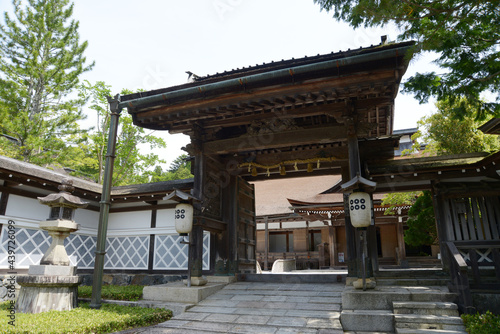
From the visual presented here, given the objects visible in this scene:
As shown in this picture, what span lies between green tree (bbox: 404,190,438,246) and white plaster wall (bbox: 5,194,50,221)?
36.8 feet

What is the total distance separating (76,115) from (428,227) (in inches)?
774

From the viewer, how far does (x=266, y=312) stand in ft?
20.6

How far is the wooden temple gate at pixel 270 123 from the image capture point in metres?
6.88

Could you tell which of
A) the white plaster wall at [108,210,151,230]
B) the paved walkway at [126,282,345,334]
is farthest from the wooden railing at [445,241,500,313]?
the white plaster wall at [108,210,151,230]

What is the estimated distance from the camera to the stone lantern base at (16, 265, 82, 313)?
6566mm

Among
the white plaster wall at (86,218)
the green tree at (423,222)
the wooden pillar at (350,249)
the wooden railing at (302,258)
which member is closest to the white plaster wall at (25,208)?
the white plaster wall at (86,218)

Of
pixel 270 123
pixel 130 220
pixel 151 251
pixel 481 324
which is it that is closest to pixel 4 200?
pixel 130 220

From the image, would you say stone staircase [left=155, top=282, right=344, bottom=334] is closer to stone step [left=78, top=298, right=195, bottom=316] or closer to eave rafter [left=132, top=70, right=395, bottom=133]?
stone step [left=78, top=298, right=195, bottom=316]

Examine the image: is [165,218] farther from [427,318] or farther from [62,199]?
[427,318]

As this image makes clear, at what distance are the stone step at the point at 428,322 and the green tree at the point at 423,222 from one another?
4.84m

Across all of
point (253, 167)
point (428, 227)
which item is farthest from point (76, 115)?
point (428, 227)

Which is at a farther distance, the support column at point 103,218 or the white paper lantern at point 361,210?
the support column at point 103,218

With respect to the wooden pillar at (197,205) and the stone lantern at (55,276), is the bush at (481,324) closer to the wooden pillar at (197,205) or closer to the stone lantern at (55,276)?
the wooden pillar at (197,205)

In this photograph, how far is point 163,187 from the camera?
10930 millimetres
